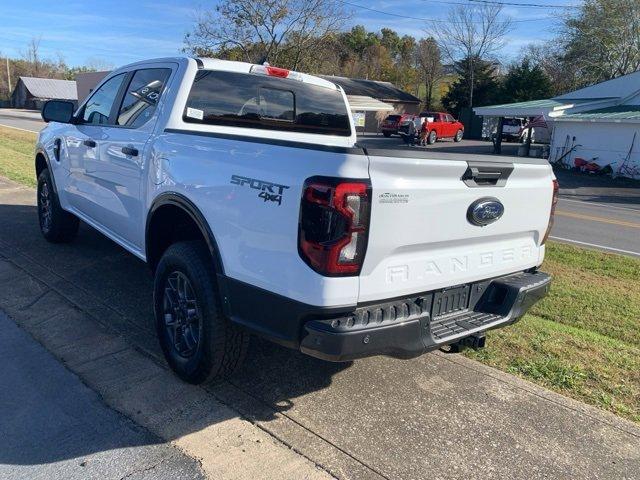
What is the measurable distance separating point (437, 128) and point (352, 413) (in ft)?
119

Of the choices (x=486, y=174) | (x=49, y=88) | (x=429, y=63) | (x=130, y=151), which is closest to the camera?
(x=486, y=174)

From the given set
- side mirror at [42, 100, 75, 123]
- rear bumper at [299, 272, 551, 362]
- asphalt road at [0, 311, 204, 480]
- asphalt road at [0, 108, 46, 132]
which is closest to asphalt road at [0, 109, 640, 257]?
rear bumper at [299, 272, 551, 362]

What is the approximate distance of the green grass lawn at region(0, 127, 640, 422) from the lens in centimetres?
367

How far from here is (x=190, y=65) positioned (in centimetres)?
407

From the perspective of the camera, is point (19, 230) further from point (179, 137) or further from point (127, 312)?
point (179, 137)

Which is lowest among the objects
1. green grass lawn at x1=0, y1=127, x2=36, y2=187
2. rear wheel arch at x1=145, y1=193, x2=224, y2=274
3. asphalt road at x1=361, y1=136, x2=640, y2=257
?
asphalt road at x1=361, y1=136, x2=640, y2=257

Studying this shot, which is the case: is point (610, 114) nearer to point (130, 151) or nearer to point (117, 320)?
point (130, 151)

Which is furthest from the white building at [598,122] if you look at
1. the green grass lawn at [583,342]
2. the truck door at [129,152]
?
the truck door at [129,152]

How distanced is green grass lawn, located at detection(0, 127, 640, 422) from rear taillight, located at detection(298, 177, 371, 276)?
6.51 ft

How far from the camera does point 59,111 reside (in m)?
5.61

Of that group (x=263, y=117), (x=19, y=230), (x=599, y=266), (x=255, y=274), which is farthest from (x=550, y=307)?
(x=19, y=230)

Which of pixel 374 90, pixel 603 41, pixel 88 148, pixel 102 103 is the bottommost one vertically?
pixel 88 148

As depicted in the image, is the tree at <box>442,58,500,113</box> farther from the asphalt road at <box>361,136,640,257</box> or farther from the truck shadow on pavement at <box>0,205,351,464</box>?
the truck shadow on pavement at <box>0,205,351,464</box>

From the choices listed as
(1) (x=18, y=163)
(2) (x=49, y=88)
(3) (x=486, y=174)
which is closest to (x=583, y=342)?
(3) (x=486, y=174)
